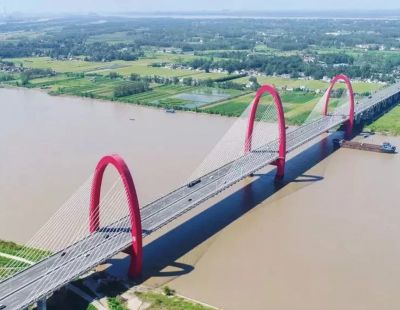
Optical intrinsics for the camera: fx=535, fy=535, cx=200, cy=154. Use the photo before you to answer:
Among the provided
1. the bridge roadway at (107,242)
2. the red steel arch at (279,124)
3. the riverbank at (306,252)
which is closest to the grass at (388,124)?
the riverbank at (306,252)

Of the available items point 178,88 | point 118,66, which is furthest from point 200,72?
point 118,66

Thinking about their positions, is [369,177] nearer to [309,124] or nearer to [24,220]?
[309,124]

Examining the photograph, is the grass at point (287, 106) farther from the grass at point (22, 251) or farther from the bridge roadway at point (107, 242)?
the grass at point (22, 251)

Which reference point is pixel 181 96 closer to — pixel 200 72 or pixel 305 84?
pixel 305 84

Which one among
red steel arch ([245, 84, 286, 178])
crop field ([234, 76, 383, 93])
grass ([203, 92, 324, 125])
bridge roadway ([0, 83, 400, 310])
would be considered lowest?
grass ([203, 92, 324, 125])

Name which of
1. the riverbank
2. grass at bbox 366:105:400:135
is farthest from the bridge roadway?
grass at bbox 366:105:400:135

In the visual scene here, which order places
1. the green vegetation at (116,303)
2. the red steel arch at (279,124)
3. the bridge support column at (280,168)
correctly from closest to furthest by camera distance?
the green vegetation at (116,303) → the red steel arch at (279,124) → the bridge support column at (280,168)

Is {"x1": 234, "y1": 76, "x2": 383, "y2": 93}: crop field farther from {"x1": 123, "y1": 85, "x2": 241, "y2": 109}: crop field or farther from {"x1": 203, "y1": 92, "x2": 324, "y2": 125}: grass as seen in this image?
{"x1": 123, "y1": 85, "x2": 241, "y2": 109}: crop field
